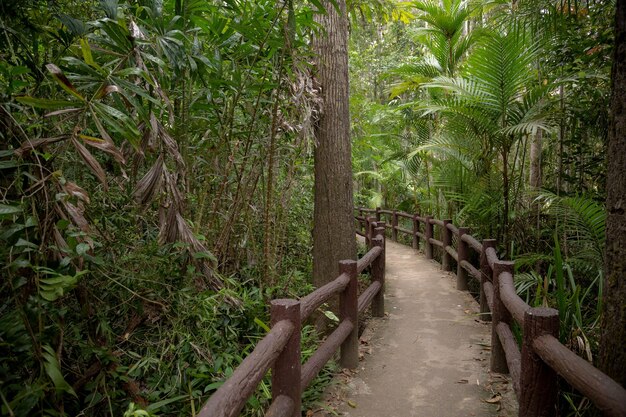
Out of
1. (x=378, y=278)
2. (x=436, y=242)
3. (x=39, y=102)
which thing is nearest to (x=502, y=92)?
(x=378, y=278)

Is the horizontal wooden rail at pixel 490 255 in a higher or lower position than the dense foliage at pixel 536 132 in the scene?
lower

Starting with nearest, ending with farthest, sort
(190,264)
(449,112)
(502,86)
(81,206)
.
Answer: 1. (81,206)
2. (190,264)
3. (502,86)
4. (449,112)

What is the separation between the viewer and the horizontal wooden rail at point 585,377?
5.44 ft

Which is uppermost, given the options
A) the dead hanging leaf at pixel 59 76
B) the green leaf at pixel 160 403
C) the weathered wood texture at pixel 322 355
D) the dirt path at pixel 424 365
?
the dead hanging leaf at pixel 59 76

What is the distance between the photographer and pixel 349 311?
13.2 feet

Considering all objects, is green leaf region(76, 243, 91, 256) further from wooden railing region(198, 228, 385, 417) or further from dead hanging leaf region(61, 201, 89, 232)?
wooden railing region(198, 228, 385, 417)

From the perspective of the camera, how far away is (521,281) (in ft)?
16.0

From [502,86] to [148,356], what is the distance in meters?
5.33

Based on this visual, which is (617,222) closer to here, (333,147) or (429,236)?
(333,147)

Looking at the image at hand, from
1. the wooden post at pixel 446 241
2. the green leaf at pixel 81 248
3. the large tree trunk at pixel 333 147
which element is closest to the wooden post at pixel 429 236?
the wooden post at pixel 446 241

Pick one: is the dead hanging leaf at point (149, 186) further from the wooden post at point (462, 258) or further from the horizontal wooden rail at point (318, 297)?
the wooden post at point (462, 258)

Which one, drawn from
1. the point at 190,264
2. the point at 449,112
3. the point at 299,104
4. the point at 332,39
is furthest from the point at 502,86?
the point at 190,264

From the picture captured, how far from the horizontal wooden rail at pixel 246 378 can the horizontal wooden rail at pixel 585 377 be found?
1343 mm

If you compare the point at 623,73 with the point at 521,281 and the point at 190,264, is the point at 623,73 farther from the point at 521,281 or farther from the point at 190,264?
the point at 521,281
